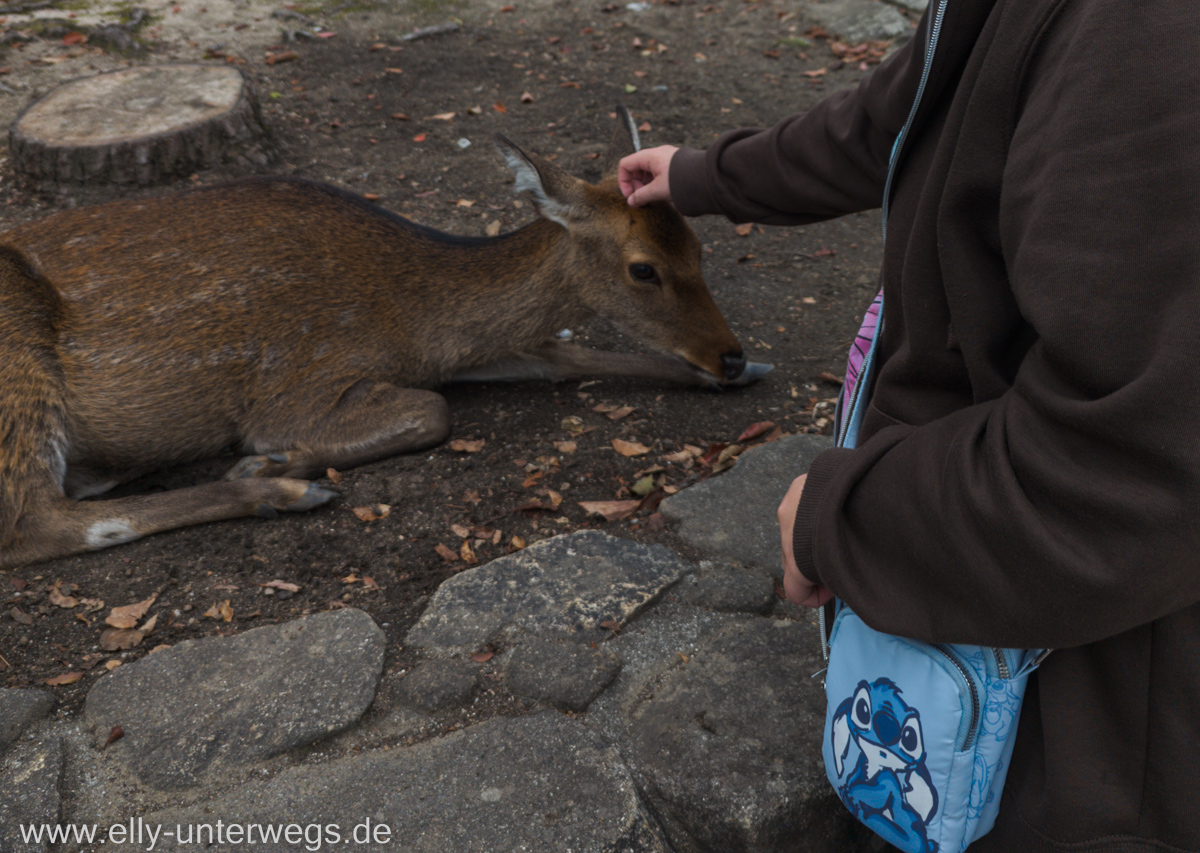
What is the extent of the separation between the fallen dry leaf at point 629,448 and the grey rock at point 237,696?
4.40 feet

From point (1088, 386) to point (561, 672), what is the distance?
1.59 m

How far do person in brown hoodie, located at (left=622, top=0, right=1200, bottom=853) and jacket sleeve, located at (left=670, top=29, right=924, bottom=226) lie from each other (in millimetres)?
626

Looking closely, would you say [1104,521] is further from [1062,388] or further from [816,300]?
[816,300]

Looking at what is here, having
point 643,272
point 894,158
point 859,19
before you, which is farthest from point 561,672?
point 859,19

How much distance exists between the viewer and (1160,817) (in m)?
1.38

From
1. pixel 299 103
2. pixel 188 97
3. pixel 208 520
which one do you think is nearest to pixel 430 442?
pixel 208 520

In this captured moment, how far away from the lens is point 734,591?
269 centimetres

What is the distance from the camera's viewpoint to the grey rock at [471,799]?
2006 mm

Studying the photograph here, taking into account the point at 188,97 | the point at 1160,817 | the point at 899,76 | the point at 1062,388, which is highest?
the point at 899,76

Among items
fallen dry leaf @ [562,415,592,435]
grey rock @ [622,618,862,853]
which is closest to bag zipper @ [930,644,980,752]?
grey rock @ [622,618,862,853]

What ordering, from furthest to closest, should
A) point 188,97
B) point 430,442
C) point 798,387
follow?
point 188,97
point 798,387
point 430,442

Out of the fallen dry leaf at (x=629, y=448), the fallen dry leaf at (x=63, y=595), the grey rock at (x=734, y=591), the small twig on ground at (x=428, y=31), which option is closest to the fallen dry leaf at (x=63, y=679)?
the fallen dry leaf at (x=63, y=595)

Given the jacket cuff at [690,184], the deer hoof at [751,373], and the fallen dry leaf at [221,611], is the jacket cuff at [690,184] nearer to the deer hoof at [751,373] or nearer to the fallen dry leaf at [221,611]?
the deer hoof at [751,373]

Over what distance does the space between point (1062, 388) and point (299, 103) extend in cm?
679
